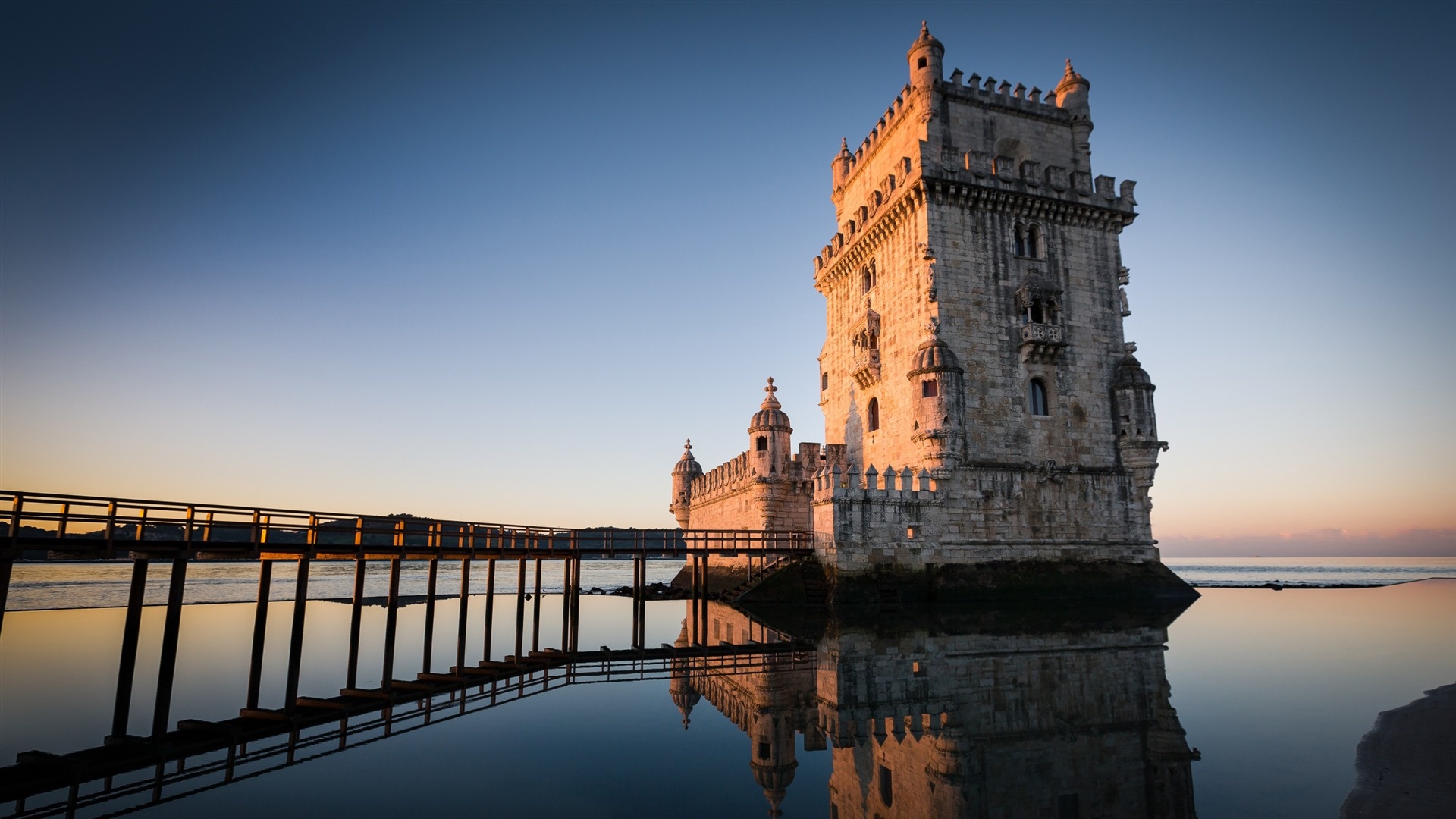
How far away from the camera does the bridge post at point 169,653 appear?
1043cm

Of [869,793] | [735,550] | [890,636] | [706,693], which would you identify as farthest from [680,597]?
[869,793]

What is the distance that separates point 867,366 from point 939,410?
465 centimetres

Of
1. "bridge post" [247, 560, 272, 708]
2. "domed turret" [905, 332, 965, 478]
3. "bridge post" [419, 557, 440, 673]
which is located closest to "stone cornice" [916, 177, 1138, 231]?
"domed turret" [905, 332, 965, 478]

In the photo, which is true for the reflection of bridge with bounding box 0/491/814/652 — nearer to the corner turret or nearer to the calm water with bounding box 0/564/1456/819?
the calm water with bounding box 0/564/1456/819

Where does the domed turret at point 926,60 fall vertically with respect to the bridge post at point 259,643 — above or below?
above

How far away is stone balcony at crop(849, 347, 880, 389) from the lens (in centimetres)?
2883

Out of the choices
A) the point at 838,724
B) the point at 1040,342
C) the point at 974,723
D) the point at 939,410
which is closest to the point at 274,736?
the point at 838,724

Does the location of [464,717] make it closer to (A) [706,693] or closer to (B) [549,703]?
(B) [549,703]

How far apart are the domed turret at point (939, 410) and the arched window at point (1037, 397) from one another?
10.3 feet

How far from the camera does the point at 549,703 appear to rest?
40.3 ft

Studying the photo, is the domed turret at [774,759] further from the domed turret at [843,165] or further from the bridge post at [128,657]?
the domed turret at [843,165]

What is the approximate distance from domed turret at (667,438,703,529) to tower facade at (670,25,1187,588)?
1742 cm

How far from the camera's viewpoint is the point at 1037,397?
2684cm

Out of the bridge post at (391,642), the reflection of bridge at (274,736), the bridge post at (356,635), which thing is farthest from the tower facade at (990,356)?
the bridge post at (356,635)
